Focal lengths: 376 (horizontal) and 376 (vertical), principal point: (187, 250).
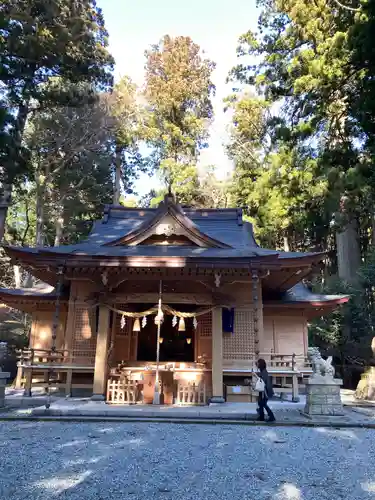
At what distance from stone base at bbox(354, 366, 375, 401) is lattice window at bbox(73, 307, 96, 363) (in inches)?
341

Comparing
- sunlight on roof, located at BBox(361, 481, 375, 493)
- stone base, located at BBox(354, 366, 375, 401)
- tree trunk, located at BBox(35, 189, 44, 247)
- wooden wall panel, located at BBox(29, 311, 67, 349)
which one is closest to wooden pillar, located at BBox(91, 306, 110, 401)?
wooden wall panel, located at BBox(29, 311, 67, 349)

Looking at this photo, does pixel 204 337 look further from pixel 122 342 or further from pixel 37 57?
pixel 37 57

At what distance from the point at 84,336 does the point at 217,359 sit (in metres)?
4.11

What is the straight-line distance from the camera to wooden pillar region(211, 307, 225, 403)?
384 inches

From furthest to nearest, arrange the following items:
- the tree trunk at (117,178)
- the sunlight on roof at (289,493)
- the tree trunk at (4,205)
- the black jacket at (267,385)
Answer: the tree trunk at (117,178)
the tree trunk at (4,205)
the black jacket at (267,385)
the sunlight on roof at (289,493)

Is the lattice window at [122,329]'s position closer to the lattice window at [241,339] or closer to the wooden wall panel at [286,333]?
the lattice window at [241,339]

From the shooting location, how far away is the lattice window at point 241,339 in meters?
10.9

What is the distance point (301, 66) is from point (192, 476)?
16.1 meters

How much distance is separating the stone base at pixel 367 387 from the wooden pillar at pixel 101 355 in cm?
823

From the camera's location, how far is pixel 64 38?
49.0 feet

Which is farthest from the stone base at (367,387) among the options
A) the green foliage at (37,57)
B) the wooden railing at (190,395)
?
the green foliage at (37,57)

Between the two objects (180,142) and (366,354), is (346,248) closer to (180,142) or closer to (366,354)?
(366,354)

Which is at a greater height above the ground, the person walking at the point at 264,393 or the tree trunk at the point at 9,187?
the tree trunk at the point at 9,187

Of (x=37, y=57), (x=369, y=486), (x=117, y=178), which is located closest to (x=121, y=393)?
(x=369, y=486)
